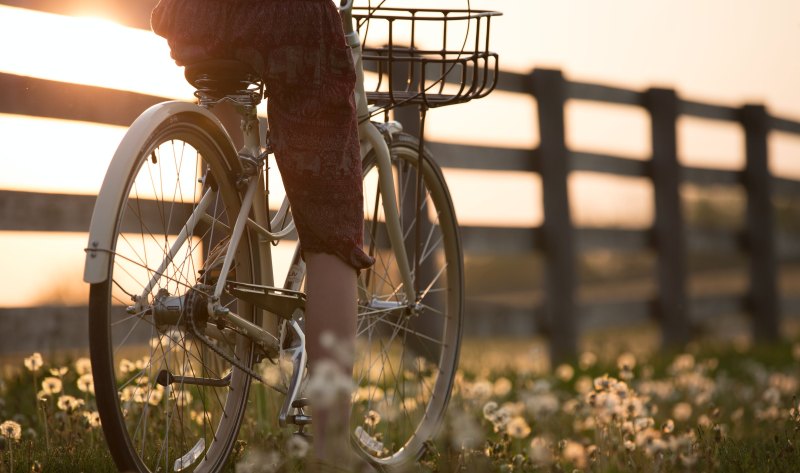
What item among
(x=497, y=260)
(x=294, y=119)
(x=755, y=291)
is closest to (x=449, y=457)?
(x=294, y=119)

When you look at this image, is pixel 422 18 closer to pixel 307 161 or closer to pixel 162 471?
pixel 307 161

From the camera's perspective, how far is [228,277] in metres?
2.16

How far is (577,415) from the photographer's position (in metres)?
3.06

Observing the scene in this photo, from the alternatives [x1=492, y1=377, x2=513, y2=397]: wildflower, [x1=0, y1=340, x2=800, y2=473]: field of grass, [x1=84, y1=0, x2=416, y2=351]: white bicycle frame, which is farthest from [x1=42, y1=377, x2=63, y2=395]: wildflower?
[x1=492, y1=377, x2=513, y2=397]: wildflower

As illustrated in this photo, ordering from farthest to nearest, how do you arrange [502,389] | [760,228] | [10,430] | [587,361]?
[760,228], [587,361], [502,389], [10,430]

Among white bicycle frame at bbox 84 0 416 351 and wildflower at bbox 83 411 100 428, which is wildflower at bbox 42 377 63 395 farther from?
white bicycle frame at bbox 84 0 416 351

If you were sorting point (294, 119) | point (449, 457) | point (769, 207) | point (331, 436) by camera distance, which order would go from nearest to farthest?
point (331, 436) → point (294, 119) → point (449, 457) → point (769, 207)

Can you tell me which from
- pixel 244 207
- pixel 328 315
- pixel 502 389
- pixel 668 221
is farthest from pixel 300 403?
pixel 668 221

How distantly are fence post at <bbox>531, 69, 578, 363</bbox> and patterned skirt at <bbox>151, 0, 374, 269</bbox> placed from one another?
441 centimetres

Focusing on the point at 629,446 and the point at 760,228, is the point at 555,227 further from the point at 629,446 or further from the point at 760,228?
the point at 629,446

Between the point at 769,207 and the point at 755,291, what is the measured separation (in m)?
0.68

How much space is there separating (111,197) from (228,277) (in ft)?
1.58

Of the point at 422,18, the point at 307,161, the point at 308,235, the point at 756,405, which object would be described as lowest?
the point at 756,405

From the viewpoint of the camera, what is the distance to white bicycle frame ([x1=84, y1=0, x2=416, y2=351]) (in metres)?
1.70
